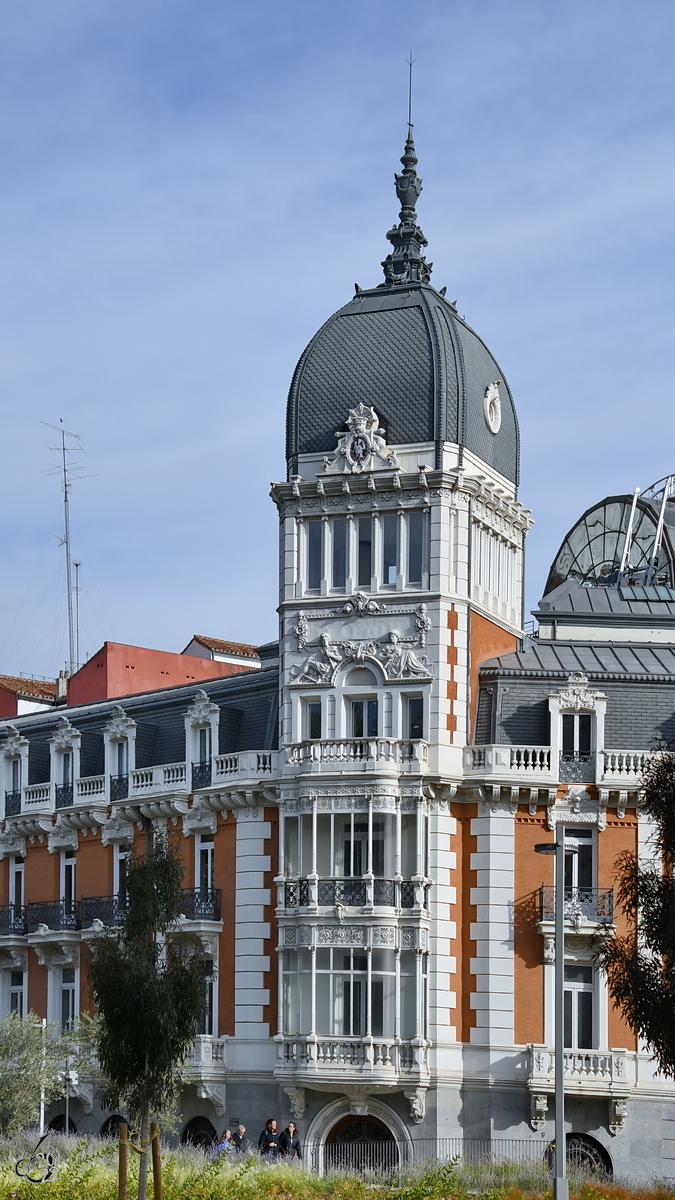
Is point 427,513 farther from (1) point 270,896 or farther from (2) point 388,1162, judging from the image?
(2) point 388,1162

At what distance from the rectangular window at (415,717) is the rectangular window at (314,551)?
4.36 meters

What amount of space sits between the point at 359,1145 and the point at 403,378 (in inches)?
823

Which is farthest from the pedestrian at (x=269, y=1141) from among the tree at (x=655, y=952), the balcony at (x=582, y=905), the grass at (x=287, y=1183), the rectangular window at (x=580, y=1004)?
the tree at (x=655, y=952)

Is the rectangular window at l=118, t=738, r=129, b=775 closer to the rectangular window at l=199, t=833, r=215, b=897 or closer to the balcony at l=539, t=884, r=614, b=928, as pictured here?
the rectangular window at l=199, t=833, r=215, b=897

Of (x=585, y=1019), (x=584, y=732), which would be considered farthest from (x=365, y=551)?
(x=585, y=1019)

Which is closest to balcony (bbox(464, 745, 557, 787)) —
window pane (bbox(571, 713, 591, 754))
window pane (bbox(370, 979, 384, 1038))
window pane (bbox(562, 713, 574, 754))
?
window pane (bbox(562, 713, 574, 754))

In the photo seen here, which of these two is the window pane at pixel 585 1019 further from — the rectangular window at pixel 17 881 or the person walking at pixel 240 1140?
the rectangular window at pixel 17 881

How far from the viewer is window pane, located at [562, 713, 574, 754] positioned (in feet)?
180

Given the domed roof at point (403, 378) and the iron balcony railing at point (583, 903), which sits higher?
the domed roof at point (403, 378)

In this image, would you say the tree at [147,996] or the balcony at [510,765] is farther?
the balcony at [510,765]

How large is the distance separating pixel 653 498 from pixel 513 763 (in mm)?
23978

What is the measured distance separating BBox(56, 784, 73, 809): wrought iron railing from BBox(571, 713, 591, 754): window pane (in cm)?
1790

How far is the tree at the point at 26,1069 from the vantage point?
180 feet

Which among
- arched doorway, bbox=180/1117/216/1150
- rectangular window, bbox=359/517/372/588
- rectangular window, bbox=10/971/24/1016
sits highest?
rectangular window, bbox=359/517/372/588
